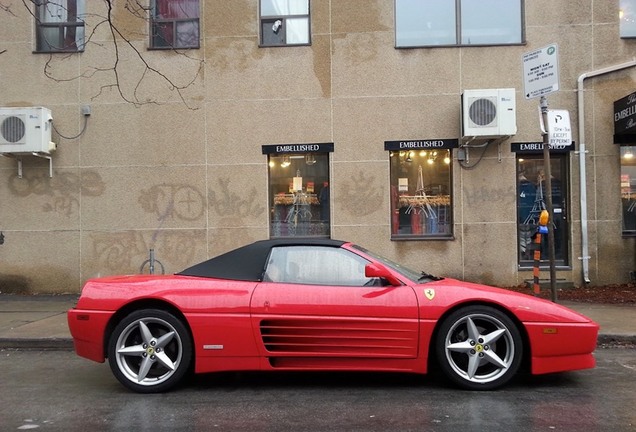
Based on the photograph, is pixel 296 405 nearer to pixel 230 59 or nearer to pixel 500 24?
pixel 230 59

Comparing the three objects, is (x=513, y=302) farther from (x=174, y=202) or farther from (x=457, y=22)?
(x=174, y=202)

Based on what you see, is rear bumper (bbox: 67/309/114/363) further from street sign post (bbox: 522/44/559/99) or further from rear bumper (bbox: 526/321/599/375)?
street sign post (bbox: 522/44/559/99)

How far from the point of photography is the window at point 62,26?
430 inches

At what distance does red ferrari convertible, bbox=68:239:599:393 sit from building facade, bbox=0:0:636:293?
5535 millimetres

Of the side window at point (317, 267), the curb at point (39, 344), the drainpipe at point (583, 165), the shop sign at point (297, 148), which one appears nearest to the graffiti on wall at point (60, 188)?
the shop sign at point (297, 148)

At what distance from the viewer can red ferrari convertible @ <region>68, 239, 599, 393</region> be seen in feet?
16.0

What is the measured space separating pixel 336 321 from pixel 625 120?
7.73 meters

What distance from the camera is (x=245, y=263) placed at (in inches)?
208

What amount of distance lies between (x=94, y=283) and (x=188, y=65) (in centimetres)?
651

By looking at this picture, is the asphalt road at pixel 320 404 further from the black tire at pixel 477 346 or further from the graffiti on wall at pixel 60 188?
the graffiti on wall at pixel 60 188

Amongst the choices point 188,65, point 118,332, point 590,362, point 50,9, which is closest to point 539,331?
point 590,362

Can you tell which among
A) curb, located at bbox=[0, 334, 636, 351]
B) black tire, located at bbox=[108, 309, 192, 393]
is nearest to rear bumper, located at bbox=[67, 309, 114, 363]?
black tire, located at bbox=[108, 309, 192, 393]

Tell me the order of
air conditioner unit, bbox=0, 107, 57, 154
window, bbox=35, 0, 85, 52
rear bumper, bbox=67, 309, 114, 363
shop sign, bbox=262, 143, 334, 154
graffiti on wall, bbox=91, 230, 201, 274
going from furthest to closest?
window, bbox=35, 0, 85, 52 → graffiti on wall, bbox=91, 230, 201, 274 → shop sign, bbox=262, 143, 334, 154 → air conditioner unit, bbox=0, 107, 57, 154 → rear bumper, bbox=67, 309, 114, 363

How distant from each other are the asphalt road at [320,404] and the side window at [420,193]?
5.18m
